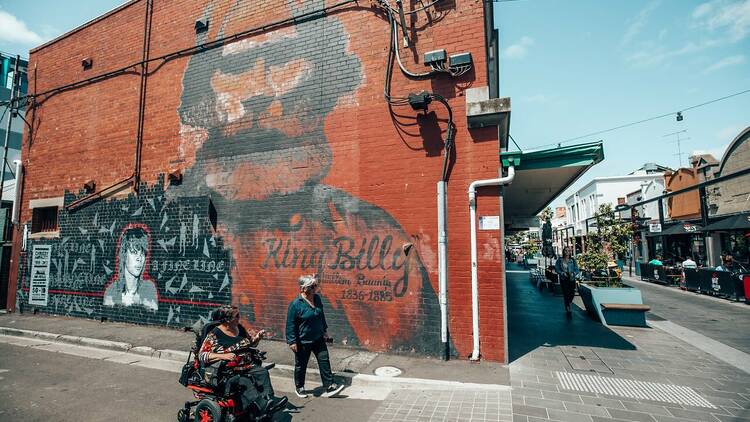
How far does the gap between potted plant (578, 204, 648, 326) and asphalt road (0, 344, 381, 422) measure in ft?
24.2

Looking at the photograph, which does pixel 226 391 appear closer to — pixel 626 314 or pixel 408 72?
pixel 408 72

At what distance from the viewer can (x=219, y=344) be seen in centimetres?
432

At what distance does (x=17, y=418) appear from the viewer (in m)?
4.64

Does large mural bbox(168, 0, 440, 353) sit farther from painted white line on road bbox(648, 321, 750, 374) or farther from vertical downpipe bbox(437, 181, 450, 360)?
painted white line on road bbox(648, 321, 750, 374)

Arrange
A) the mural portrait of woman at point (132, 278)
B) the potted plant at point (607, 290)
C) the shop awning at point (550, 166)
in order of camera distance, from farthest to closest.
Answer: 1. the mural portrait of woman at point (132, 278)
2. the potted plant at point (607, 290)
3. the shop awning at point (550, 166)

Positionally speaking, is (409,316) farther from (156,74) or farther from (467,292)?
(156,74)

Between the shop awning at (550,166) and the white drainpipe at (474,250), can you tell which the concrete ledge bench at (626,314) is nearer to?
the shop awning at (550,166)

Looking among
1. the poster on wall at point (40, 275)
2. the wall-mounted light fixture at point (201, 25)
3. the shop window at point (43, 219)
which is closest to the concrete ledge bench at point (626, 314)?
the wall-mounted light fixture at point (201, 25)

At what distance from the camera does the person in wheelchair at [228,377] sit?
13.4ft

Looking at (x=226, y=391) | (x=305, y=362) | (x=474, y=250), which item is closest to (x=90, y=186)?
(x=305, y=362)

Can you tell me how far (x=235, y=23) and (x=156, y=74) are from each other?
3.10 m

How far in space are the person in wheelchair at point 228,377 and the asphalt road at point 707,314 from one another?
9167 millimetres

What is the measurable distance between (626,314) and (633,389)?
4.79 metres

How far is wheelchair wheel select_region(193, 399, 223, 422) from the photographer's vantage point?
13.1ft
